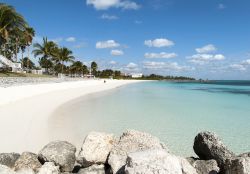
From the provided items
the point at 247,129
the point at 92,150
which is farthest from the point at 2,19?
the point at 92,150

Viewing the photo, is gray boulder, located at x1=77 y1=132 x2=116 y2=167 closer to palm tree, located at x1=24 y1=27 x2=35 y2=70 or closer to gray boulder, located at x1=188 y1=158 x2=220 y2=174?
gray boulder, located at x1=188 y1=158 x2=220 y2=174

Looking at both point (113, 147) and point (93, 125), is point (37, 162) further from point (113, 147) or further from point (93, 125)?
point (93, 125)

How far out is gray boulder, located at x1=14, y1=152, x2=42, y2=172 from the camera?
584cm

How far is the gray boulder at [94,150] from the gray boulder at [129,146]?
217 millimetres

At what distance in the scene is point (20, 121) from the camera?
11578 millimetres

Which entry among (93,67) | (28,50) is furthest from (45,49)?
(93,67)

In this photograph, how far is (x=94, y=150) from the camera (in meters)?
5.94

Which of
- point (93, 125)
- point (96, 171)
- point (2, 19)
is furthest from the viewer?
point (2, 19)

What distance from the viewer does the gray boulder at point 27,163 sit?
19.1 feet

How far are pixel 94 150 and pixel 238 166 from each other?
2770 mm

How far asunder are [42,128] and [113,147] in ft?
18.5

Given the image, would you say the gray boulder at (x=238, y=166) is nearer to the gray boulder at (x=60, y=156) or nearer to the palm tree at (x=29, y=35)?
the gray boulder at (x=60, y=156)

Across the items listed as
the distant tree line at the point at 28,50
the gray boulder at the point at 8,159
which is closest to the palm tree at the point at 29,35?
the distant tree line at the point at 28,50

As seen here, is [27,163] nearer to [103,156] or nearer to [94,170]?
[94,170]
